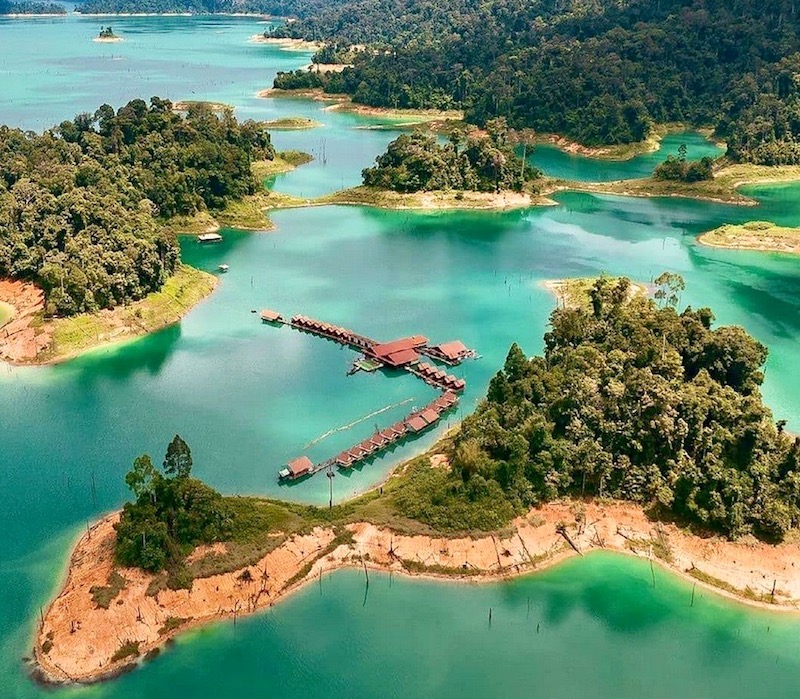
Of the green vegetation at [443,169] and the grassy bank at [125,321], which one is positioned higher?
the green vegetation at [443,169]

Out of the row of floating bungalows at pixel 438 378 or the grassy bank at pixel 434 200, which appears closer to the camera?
the row of floating bungalows at pixel 438 378

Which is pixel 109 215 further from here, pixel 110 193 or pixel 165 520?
pixel 165 520

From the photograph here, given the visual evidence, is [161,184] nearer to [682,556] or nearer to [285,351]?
[285,351]

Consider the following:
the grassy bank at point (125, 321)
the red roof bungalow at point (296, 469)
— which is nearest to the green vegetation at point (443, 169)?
the grassy bank at point (125, 321)

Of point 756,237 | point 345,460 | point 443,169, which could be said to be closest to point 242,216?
point 443,169

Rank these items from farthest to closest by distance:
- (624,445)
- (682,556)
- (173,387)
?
(173,387) < (624,445) < (682,556)

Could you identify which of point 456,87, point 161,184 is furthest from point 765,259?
point 456,87

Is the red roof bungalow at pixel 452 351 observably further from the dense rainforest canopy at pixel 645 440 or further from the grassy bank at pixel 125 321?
the grassy bank at pixel 125 321
